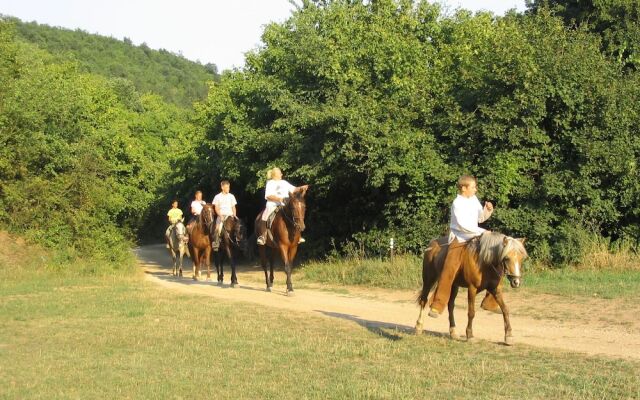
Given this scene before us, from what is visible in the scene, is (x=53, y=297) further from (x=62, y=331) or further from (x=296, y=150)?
(x=296, y=150)

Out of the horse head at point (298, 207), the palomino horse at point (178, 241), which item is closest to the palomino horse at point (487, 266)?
the horse head at point (298, 207)

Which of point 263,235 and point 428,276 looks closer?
point 428,276

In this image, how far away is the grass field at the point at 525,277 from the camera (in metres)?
17.0

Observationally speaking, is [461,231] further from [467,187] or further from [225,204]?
[225,204]

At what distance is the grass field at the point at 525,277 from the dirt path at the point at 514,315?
58 cm

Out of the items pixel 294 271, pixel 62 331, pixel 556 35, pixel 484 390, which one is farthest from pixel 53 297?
pixel 556 35

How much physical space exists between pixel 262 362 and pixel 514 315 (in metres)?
7.17

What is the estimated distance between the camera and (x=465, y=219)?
11516 millimetres

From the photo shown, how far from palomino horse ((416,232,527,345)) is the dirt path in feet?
3.05

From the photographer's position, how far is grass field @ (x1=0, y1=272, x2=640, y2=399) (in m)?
8.52

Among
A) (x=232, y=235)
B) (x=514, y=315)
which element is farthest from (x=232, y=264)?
(x=514, y=315)

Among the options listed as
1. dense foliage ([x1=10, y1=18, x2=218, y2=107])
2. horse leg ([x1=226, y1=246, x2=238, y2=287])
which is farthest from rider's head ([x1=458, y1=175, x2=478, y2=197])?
dense foliage ([x1=10, y1=18, x2=218, y2=107])

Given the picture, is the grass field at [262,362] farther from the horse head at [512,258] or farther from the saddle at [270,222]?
the saddle at [270,222]

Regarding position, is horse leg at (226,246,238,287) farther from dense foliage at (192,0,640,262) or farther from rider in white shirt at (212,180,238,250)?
dense foliage at (192,0,640,262)
